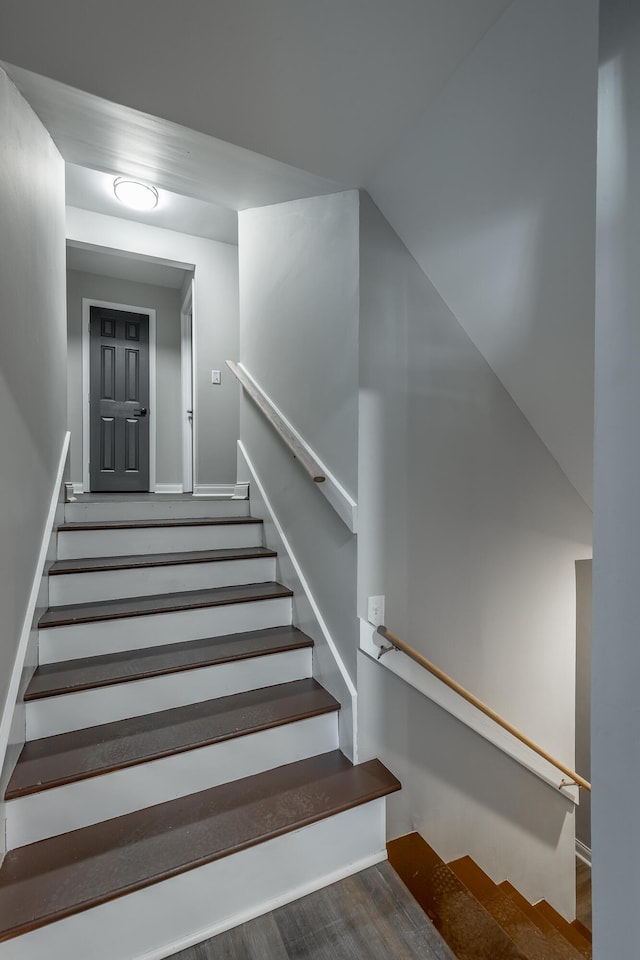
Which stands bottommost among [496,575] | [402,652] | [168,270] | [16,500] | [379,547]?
[402,652]

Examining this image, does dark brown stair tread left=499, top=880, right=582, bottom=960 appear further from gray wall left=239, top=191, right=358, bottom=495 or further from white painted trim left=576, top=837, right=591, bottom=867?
gray wall left=239, top=191, right=358, bottom=495

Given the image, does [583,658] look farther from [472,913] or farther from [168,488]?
[168,488]

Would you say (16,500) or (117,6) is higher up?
(117,6)

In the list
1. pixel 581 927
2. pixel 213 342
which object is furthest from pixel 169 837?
pixel 213 342

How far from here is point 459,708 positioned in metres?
1.96

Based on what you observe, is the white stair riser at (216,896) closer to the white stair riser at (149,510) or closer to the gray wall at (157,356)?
the white stair riser at (149,510)

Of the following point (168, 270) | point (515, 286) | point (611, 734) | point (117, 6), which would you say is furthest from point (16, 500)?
point (168, 270)

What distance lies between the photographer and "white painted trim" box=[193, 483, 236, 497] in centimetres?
398

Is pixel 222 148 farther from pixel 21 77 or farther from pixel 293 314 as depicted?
pixel 293 314

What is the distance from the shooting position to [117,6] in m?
1.06

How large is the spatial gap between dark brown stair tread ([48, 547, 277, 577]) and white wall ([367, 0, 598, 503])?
1.47 m

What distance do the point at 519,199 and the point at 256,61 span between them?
0.82m

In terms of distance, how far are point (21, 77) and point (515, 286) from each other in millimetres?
1621

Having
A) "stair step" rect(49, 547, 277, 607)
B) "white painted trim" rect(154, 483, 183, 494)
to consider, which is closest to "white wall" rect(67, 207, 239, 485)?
"white painted trim" rect(154, 483, 183, 494)
